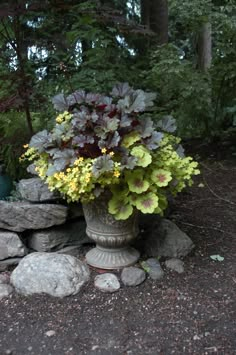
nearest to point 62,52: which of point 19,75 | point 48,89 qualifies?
point 48,89

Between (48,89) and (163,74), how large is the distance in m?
1.60

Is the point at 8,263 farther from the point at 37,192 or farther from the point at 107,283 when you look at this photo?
the point at 107,283

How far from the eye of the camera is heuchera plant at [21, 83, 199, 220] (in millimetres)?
2447

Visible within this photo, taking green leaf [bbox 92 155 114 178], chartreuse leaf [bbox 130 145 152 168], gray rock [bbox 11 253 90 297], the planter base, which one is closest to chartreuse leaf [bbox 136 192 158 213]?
chartreuse leaf [bbox 130 145 152 168]

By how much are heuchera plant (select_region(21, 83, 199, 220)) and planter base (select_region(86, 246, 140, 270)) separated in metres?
0.35

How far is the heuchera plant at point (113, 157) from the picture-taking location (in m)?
2.45

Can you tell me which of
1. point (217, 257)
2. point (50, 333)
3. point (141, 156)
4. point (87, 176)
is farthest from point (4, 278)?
point (217, 257)

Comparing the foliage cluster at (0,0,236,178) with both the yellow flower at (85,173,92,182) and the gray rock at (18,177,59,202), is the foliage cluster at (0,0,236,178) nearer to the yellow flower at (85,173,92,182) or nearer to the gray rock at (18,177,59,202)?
the gray rock at (18,177,59,202)

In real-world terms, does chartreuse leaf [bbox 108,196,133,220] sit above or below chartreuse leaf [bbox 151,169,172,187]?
below

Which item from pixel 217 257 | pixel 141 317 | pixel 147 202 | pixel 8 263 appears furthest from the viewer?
pixel 217 257

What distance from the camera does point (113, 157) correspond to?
2539 mm

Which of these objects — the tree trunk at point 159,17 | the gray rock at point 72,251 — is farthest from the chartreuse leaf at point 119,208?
the tree trunk at point 159,17

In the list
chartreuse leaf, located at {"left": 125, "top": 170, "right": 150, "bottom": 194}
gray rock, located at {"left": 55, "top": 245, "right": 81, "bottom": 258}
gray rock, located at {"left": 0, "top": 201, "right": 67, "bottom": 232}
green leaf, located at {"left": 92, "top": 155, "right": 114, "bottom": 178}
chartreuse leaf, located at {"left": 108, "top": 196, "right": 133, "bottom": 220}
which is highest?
green leaf, located at {"left": 92, "top": 155, "right": 114, "bottom": 178}

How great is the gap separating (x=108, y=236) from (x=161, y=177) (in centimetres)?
50
